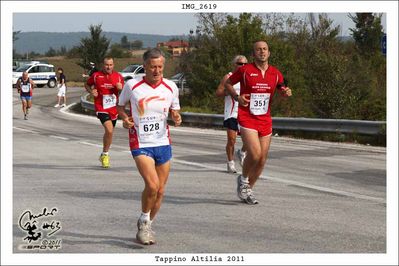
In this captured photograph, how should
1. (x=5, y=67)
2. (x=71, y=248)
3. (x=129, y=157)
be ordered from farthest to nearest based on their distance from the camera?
(x=129, y=157), (x=5, y=67), (x=71, y=248)

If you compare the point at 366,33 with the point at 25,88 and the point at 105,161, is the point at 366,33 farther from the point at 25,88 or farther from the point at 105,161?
the point at 105,161

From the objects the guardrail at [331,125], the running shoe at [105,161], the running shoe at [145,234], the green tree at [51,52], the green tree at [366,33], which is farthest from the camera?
the green tree at [51,52]

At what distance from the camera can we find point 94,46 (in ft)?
180

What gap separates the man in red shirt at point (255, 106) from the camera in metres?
9.91

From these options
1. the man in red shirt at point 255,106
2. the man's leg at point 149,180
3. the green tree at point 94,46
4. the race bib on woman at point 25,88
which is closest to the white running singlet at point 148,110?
the man's leg at point 149,180

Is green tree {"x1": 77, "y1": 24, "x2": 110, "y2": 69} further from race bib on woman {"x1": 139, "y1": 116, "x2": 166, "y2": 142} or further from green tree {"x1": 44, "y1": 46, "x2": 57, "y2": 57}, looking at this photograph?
green tree {"x1": 44, "y1": 46, "x2": 57, "y2": 57}

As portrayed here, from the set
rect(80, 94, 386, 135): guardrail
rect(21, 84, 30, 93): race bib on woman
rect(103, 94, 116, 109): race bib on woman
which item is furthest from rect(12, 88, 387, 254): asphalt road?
rect(21, 84, 30, 93): race bib on woman

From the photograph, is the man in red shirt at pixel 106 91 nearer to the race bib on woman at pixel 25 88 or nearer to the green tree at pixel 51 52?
the race bib on woman at pixel 25 88

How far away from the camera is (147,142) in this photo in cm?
759

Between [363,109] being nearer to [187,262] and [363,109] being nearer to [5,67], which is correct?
[5,67]

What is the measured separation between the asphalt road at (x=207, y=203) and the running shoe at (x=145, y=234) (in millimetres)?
74

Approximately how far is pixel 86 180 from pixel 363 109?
1263 centimetres

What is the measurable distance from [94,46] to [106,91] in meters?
41.3

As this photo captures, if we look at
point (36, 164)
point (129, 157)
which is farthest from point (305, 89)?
point (36, 164)
